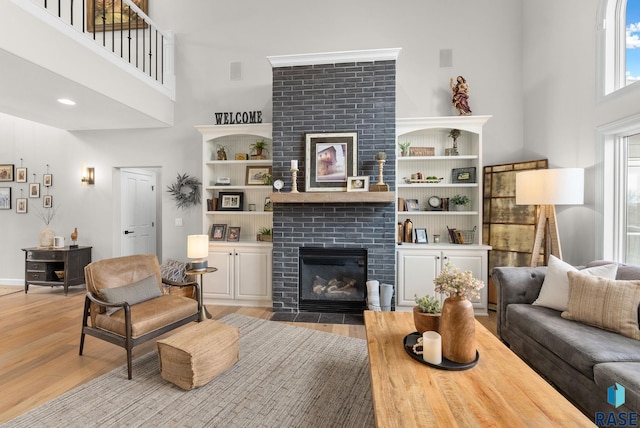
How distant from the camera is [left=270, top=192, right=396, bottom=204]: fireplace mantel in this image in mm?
3617

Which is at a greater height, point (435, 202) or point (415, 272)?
point (435, 202)

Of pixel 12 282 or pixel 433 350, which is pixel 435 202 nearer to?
pixel 433 350

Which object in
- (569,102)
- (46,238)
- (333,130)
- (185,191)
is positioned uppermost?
(569,102)

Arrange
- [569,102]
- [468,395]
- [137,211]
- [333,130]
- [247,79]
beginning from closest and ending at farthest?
1. [468,395]
2. [569,102]
3. [333,130]
4. [247,79]
5. [137,211]

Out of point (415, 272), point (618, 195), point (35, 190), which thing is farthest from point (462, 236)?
point (35, 190)

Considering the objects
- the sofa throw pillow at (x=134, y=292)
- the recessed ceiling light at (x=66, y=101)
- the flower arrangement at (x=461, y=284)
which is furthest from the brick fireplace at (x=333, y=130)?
the recessed ceiling light at (x=66, y=101)

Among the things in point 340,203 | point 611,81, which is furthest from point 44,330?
point 611,81

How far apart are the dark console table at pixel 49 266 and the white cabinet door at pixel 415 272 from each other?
490cm

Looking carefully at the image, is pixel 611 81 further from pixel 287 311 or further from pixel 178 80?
pixel 178 80

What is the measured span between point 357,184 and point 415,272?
1353 millimetres

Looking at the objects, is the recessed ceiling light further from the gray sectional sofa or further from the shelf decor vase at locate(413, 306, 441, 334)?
the gray sectional sofa

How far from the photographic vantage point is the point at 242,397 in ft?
7.20

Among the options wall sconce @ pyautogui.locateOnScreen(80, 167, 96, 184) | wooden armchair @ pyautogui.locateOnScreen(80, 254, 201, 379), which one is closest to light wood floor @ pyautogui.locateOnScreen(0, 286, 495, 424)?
wooden armchair @ pyautogui.locateOnScreen(80, 254, 201, 379)

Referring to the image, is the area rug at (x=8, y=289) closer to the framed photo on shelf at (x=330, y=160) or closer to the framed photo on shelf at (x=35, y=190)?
the framed photo on shelf at (x=35, y=190)
